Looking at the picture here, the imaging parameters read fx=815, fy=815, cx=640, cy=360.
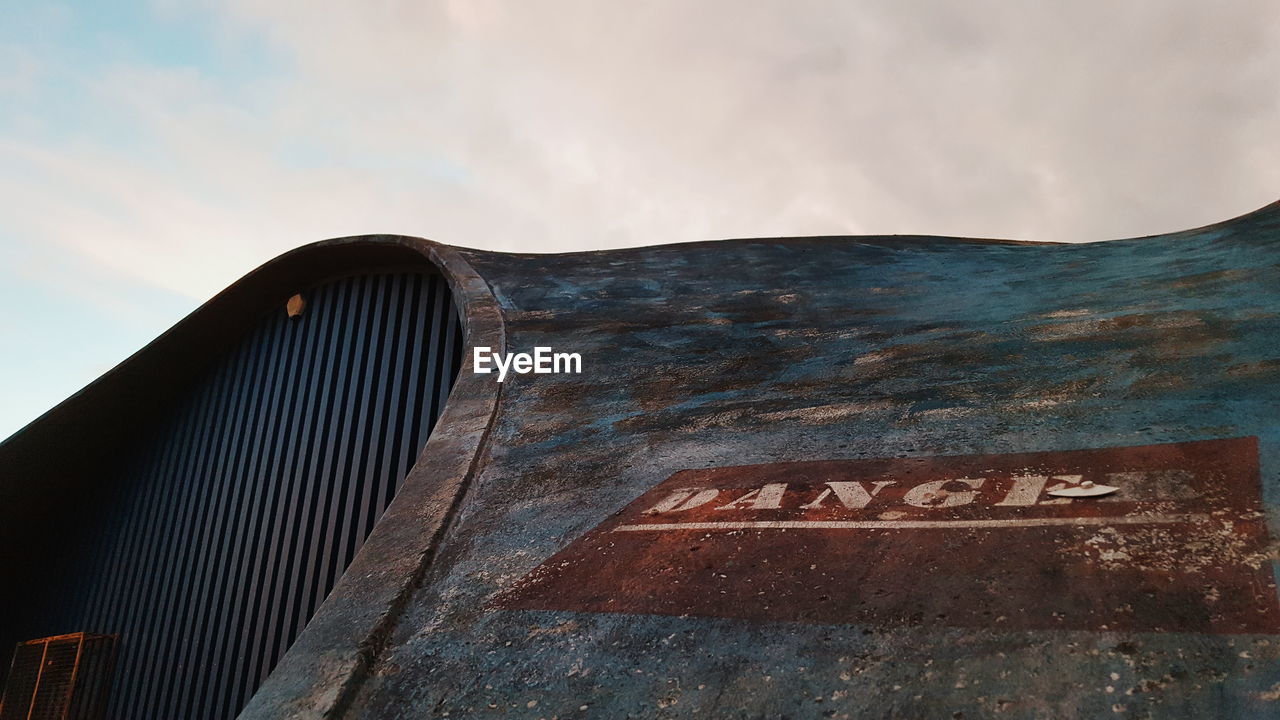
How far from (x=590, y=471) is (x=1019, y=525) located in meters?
1.76

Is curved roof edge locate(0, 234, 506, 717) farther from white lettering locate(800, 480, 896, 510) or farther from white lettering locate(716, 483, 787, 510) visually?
white lettering locate(800, 480, 896, 510)

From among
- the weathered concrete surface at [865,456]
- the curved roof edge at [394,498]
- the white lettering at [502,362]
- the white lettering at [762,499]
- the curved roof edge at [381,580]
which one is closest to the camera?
the weathered concrete surface at [865,456]

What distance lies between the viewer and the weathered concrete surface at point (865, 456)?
6.00 feet

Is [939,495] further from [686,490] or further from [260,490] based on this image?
[260,490]

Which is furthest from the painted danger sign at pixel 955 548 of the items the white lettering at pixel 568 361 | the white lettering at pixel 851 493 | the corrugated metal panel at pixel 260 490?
the corrugated metal panel at pixel 260 490

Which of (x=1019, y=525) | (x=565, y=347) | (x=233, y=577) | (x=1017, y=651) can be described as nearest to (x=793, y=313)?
(x=565, y=347)

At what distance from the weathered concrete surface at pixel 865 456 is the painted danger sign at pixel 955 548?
0.01 m

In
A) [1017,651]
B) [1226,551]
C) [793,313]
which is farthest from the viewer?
[793,313]

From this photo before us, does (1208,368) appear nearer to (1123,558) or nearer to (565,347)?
(1123,558)

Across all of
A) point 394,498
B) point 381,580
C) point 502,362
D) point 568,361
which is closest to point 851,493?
point 381,580

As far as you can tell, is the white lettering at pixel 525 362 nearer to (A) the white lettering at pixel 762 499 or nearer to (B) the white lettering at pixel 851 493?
(A) the white lettering at pixel 762 499

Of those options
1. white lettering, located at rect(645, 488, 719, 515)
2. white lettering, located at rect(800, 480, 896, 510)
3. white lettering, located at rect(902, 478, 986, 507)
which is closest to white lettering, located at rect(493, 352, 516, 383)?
white lettering, located at rect(645, 488, 719, 515)

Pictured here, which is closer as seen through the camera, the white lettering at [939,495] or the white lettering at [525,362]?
the white lettering at [939,495]

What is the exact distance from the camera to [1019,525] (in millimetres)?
2316
